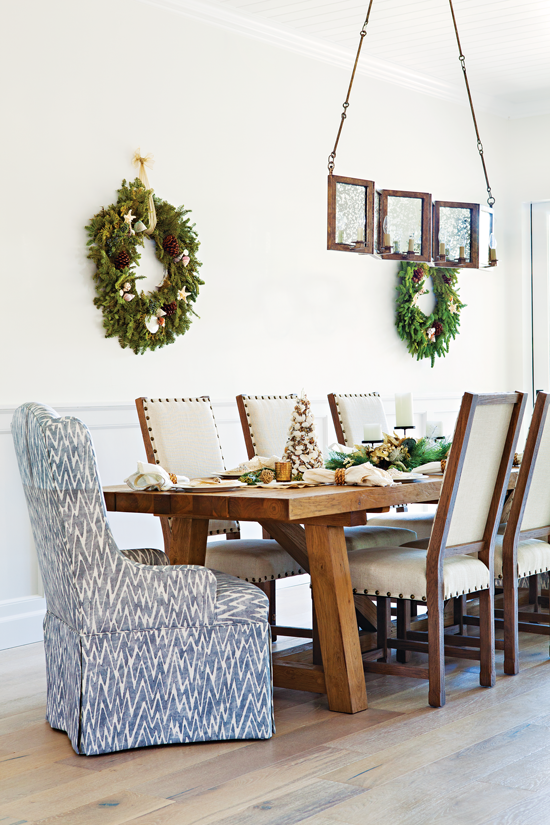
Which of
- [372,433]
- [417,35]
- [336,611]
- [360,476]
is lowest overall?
[336,611]

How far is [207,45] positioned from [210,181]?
0.69 m

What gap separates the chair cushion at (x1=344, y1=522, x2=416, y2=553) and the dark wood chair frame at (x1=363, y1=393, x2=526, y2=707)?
28cm

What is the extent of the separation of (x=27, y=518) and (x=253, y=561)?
1.24m

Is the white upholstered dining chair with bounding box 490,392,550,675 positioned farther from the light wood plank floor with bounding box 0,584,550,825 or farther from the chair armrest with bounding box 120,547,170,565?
the chair armrest with bounding box 120,547,170,565

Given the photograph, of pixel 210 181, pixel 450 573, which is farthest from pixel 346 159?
pixel 450 573

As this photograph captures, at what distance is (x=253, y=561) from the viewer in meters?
3.31

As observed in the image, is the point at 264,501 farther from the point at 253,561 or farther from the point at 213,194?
the point at 213,194

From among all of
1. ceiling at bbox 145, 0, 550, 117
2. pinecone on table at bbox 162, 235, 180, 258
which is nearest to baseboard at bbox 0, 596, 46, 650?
pinecone on table at bbox 162, 235, 180, 258

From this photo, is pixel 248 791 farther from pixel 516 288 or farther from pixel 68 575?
pixel 516 288

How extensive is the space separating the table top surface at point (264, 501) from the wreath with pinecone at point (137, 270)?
5.20 feet

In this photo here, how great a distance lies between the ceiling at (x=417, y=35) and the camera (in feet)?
15.9

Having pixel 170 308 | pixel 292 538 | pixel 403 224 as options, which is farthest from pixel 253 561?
pixel 170 308

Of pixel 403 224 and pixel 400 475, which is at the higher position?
pixel 403 224

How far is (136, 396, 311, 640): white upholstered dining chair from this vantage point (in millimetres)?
3348
